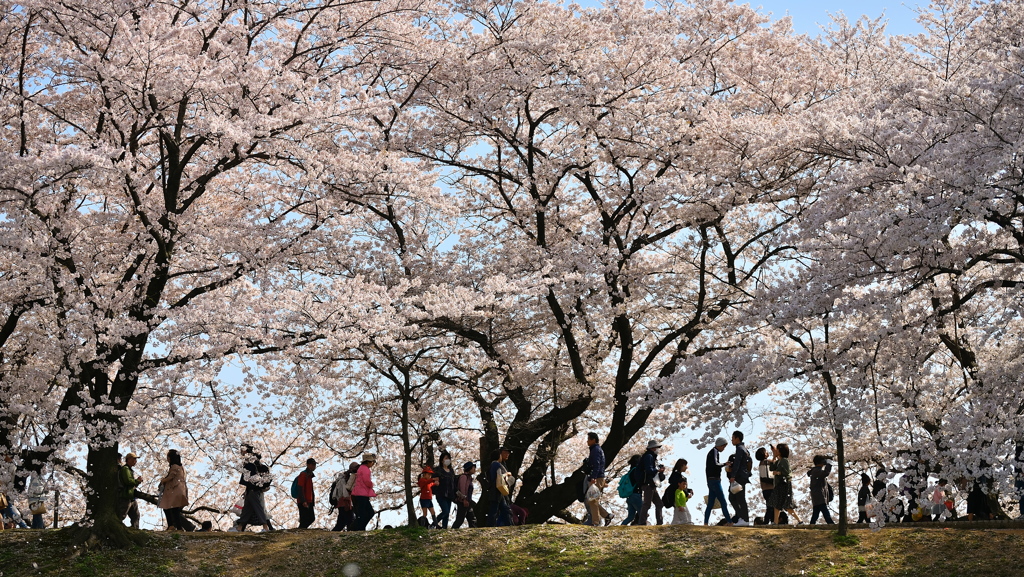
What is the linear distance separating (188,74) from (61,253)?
339 centimetres

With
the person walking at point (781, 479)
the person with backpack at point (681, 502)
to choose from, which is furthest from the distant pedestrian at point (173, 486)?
the person walking at point (781, 479)

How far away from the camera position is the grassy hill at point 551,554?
13.3 meters

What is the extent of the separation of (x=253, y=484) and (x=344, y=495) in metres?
1.50

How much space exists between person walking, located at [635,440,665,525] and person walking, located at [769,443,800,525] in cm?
187

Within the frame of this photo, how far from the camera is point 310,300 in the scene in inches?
592

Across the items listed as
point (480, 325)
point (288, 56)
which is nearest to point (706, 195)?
point (480, 325)

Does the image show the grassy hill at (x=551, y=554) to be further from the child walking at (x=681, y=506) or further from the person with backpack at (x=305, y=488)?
the person with backpack at (x=305, y=488)

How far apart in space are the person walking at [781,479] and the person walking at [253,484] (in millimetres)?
8110

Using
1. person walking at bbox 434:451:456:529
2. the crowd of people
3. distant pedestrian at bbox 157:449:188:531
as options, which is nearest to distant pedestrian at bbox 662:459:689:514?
the crowd of people

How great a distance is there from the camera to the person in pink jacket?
1571 cm

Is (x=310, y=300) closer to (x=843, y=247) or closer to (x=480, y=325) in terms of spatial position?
(x=480, y=325)

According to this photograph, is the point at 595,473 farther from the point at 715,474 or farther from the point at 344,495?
the point at 344,495

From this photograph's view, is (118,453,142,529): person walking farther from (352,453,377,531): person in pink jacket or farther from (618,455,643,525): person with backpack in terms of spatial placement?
(618,455,643,525): person with backpack

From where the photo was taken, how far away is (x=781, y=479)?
15891 mm
